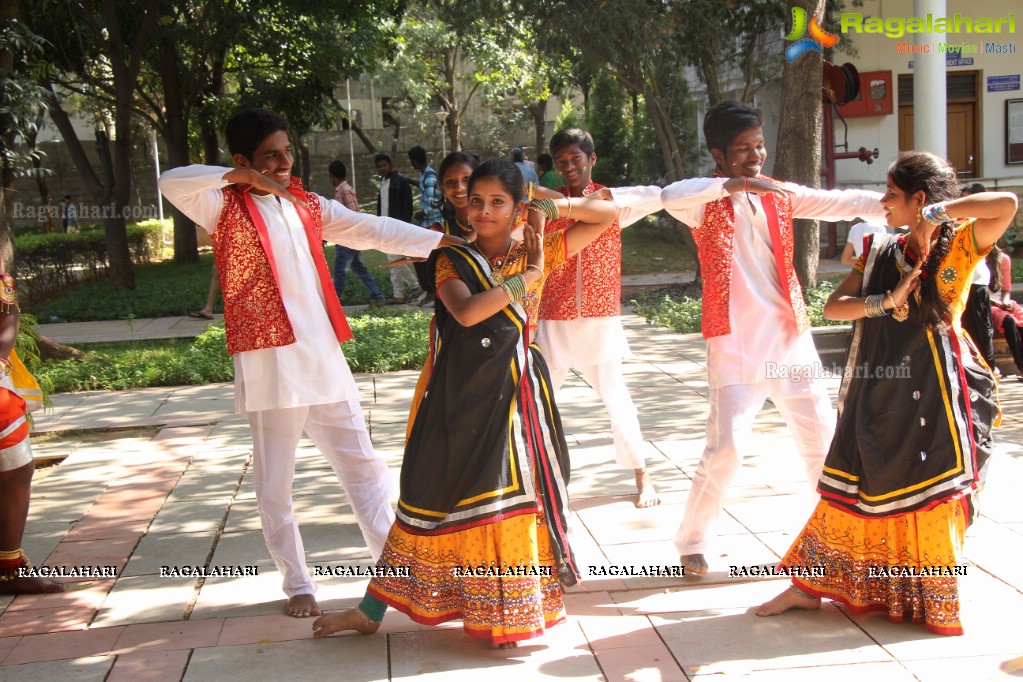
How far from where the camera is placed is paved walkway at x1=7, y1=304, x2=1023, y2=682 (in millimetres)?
3365

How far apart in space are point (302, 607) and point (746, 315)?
205 centimetres

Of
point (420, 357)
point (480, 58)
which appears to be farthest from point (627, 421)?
point (480, 58)

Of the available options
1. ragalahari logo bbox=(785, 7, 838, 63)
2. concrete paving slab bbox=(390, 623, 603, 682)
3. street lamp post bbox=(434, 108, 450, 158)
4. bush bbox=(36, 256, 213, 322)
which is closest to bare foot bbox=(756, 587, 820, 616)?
concrete paving slab bbox=(390, 623, 603, 682)

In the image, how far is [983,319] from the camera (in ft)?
18.6

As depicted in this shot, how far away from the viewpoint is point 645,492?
16.9 feet

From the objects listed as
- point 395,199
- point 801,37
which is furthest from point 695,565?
point 395,199

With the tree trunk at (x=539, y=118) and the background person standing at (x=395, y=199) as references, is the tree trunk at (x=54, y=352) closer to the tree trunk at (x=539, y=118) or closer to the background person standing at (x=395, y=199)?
the background person standing at (x=395, y=199)

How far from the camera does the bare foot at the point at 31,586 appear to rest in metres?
4.19

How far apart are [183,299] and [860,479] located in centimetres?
1187

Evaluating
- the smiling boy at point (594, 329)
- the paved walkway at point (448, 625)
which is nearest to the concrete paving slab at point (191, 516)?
the paved walkway at point (448, 625)

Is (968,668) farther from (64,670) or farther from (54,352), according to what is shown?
(54,352)

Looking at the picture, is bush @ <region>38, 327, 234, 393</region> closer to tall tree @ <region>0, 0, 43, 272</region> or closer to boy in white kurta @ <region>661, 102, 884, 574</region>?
tall tree @ <region>0, 0, 43, 272</region>

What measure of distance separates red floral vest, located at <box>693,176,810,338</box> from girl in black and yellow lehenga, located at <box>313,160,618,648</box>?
0.85 m

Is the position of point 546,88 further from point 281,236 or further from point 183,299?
point 281,236
